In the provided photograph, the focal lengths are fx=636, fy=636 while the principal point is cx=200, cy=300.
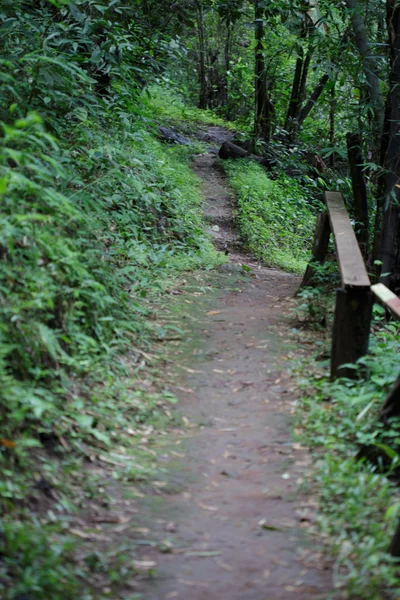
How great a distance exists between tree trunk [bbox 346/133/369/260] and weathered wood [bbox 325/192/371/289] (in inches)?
9.3

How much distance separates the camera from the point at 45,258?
168 inches

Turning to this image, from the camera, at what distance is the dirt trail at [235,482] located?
280 centimetres

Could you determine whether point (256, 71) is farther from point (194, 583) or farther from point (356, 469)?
point (194, 583)

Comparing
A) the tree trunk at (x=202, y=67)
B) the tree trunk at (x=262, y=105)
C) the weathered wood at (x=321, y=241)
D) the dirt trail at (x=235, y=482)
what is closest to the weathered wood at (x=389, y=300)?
the dirt trail at (x=235, y=482)

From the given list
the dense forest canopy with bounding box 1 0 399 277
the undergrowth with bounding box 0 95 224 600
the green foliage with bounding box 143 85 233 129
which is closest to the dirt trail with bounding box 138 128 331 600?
the undergrowth with bounding box 0 95 224 600

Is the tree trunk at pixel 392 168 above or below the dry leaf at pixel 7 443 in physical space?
above

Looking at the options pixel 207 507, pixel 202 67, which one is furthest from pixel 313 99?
pixel 207 507

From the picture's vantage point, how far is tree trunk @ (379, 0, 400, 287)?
20.9 ft

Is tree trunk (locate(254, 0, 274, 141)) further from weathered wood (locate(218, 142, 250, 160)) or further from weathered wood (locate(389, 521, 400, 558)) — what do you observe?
weathered wood (locate(389, 521, 400, 558))

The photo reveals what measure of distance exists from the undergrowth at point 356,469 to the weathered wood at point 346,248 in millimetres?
554

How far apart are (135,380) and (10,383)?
139cm

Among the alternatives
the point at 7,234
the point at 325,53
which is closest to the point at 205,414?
the point at 7,234

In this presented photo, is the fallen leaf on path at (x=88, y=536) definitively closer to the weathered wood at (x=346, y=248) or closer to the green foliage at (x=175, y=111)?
the weathered wood at (x=346, y=248)

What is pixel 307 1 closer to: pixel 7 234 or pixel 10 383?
pixel 7 234
